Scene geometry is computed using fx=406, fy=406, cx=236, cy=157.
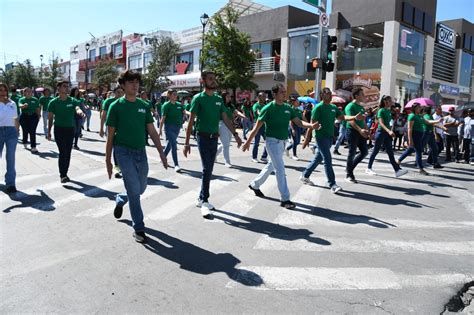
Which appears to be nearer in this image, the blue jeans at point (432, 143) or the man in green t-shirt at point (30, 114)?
the blue jeans at point (432, 143)

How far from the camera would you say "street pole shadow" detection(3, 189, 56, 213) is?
6.09m

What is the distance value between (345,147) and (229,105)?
725 centimetres

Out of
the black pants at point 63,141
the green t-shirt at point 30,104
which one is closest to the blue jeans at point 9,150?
the black pants at point 63,141

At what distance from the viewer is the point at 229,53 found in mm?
25156

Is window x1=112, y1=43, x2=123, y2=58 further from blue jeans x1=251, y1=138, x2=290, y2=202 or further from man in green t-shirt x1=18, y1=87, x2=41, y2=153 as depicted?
blue jeans x1=251, y1=138, x2=290, y2=202

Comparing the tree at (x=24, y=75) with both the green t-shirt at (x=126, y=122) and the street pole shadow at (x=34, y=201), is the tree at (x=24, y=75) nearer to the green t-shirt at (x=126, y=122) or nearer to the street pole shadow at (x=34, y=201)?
the street pole shadow at (x=34, y=201)

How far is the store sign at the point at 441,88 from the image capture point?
26.8 metres

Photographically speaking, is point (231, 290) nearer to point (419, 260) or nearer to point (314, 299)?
point (314, 299)

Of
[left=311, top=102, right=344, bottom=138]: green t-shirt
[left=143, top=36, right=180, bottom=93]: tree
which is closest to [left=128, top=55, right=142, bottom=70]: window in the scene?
[left=143, top=36, right=180, bottom=93]: tree

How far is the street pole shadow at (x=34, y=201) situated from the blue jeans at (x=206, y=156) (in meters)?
2.31

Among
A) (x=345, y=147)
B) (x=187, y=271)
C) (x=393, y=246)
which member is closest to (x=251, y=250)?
(x=187, y=271)

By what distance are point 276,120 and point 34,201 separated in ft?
13.3

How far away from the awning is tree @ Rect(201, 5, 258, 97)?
878cm

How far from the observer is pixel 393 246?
4785 mm
